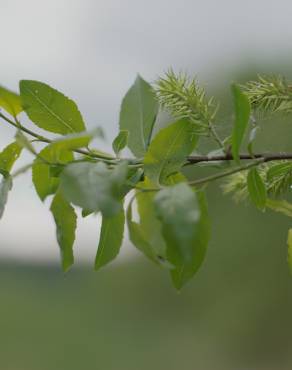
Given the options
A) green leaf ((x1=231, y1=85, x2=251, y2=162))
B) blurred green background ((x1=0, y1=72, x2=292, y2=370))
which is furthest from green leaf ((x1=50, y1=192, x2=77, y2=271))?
blurred green background ((x1=0, y1=72, x2=292, y2=370))

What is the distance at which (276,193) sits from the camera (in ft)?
1.90

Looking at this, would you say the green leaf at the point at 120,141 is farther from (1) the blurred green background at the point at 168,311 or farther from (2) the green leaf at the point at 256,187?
(1) the blurred green background at the point at 168,311

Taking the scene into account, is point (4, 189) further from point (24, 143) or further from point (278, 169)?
point (278, 169)

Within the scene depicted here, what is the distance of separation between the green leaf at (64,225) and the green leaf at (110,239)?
0.07 feet

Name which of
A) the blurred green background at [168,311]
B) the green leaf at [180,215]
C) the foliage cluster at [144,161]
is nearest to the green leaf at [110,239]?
the foliage cluster at [144,161]

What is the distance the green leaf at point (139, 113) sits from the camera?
0.50 m

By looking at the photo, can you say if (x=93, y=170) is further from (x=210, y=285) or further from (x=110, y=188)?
(x=210, y=285)

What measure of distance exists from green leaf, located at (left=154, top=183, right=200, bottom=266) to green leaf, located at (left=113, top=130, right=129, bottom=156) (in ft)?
0.45

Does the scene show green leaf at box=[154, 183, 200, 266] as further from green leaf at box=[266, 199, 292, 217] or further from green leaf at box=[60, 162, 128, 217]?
green leaf at box=[266, 199, 292, 217]

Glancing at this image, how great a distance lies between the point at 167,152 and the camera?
0.45m

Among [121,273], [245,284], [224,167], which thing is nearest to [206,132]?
[224,167]

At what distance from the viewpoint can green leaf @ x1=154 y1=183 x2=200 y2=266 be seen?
1.12ft

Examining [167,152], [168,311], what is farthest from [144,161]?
[168,311]

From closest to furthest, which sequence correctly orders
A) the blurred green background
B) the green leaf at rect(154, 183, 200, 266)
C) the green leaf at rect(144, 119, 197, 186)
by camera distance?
1. the green leaf at rect(154, 183, 200, 266)
2. the green leaf at rect(144, 119, 197, 186)
3. the blurred green background
